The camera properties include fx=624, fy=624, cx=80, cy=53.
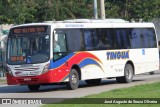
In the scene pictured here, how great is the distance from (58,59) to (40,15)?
23241 millimetres

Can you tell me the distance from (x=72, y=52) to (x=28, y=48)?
1884mm

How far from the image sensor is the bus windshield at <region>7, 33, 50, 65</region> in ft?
81.8

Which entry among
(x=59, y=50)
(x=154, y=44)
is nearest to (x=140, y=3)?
(x=154, y=44)

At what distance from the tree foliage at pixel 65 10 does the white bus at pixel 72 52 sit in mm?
13843

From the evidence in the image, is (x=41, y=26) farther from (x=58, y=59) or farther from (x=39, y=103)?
(x=39, y=103)

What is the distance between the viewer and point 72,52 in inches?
1019

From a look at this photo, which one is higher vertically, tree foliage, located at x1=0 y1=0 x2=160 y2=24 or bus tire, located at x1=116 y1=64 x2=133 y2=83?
tree foliage, located at x1=0 y1=0 x2=160 y2=24

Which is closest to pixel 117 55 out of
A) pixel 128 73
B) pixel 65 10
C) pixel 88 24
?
pixel 128 73

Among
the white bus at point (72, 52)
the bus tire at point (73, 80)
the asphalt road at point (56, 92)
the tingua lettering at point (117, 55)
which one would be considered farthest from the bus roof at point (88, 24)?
the asphalt road at point (56, 92)

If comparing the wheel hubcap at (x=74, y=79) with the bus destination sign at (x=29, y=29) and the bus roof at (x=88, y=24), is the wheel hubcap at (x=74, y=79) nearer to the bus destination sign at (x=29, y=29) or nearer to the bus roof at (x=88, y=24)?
the bus roof at (x=88, y=24)

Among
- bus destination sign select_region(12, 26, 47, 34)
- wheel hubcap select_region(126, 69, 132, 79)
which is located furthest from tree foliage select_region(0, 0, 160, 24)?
bus destination sign select_region(12, 26, 47, 34)

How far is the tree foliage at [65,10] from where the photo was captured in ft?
142

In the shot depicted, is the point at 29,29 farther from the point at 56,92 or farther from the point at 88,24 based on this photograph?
the point at 88,24

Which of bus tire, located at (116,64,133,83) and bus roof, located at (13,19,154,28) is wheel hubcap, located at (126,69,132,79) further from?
bus roof, located at (13,19,154,28)
